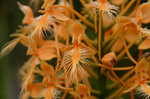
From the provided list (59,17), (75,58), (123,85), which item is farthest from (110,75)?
(59,17)

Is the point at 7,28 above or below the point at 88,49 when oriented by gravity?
below

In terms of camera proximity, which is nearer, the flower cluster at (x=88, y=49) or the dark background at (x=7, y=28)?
the flower cluster at (x=88, y=49)

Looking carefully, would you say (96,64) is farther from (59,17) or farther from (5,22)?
(5,22)

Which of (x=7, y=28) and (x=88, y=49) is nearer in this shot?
(x=88, y=49)

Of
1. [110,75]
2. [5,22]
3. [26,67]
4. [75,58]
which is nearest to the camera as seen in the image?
[75,58]

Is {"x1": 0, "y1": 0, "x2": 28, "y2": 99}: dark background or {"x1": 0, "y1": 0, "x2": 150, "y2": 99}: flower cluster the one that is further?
{"x1": 0, "y1": 0, "x2": 28, "y2": 99}: dark background

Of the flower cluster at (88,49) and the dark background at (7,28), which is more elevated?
the flower cluster at (88,49)

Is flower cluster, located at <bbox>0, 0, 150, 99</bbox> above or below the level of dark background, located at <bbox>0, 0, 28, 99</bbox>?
above

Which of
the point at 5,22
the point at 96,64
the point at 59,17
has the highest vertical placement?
the point at 59,17

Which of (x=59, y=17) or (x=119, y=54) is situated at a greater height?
(x=59, y=17)

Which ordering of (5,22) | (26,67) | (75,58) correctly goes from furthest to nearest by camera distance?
(5,22), (26,67), (75,58)

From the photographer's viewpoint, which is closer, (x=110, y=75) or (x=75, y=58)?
(x=75, y=58)
